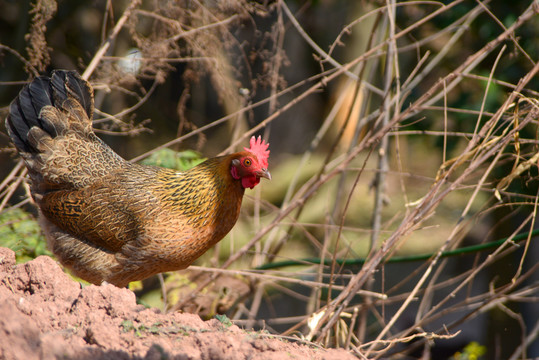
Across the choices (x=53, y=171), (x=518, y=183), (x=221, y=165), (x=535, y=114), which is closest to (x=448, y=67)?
(x=518, y=183)

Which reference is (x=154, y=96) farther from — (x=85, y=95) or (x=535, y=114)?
(x=535, y=114)

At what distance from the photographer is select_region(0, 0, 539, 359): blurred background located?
12.1 feet

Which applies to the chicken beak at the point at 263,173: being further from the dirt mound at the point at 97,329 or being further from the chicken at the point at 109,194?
the dirt mound at the point at 97,329

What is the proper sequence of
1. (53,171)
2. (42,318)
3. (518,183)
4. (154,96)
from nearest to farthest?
(42,318)
(53,171)
(518,183)
(154,96)

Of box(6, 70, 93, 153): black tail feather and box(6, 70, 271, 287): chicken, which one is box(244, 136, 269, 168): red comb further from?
box(6, 70, 93, 153): black tail feather

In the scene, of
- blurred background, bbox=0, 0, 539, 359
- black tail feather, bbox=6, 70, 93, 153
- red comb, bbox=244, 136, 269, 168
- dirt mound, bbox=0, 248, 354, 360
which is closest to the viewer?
dirt mound, bbox=0, 248, 354, 360

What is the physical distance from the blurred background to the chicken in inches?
9.8

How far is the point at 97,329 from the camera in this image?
2217mm

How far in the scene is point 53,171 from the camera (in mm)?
4070

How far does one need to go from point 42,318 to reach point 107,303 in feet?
0.93

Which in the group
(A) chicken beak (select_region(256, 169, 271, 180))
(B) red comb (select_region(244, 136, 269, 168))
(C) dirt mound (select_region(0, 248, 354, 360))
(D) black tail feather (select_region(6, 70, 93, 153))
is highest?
(D) black tail feather (select_region(6, 70, 93, 153))

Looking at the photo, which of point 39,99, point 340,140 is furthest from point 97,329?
point 340,140

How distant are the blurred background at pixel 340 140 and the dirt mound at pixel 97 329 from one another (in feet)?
2.75

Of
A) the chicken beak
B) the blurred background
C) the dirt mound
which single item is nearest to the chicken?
the chicken beak
